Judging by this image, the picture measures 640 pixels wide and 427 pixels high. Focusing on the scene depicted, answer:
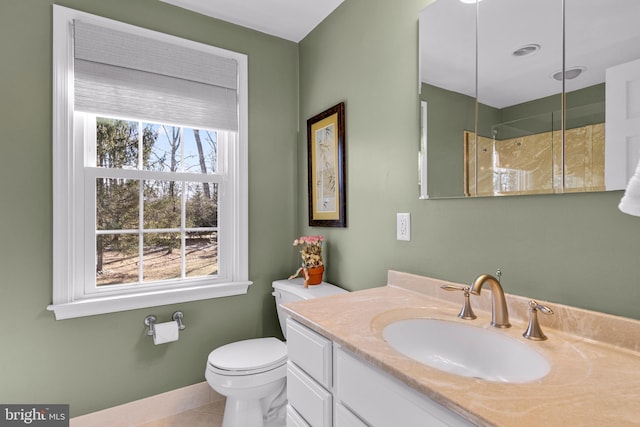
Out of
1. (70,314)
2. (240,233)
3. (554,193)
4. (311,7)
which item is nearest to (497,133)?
(554,193)

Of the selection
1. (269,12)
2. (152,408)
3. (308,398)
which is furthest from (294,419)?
(269,12)

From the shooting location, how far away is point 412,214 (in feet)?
4.80

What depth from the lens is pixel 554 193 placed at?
982 millimetres

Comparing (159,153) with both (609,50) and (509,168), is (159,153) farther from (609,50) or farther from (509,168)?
(609,50)

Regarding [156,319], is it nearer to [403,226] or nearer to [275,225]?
[275,225]

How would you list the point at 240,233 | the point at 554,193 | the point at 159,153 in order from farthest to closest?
the point at 240,233 < the point at 159,153 < the point at 554,193

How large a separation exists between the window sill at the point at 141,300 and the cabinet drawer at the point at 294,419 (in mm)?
1021

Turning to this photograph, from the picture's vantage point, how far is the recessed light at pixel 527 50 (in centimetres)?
103

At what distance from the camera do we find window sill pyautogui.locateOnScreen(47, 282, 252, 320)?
1.64m

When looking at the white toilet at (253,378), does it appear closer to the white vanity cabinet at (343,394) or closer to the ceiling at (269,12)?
the white vanity cabinet at (343,394)

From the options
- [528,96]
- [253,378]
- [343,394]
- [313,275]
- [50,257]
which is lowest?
[253,378]

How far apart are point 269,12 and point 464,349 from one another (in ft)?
6.75

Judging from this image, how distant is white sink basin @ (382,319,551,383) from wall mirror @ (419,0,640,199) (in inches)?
18.7

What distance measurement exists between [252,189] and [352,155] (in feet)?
2.44
